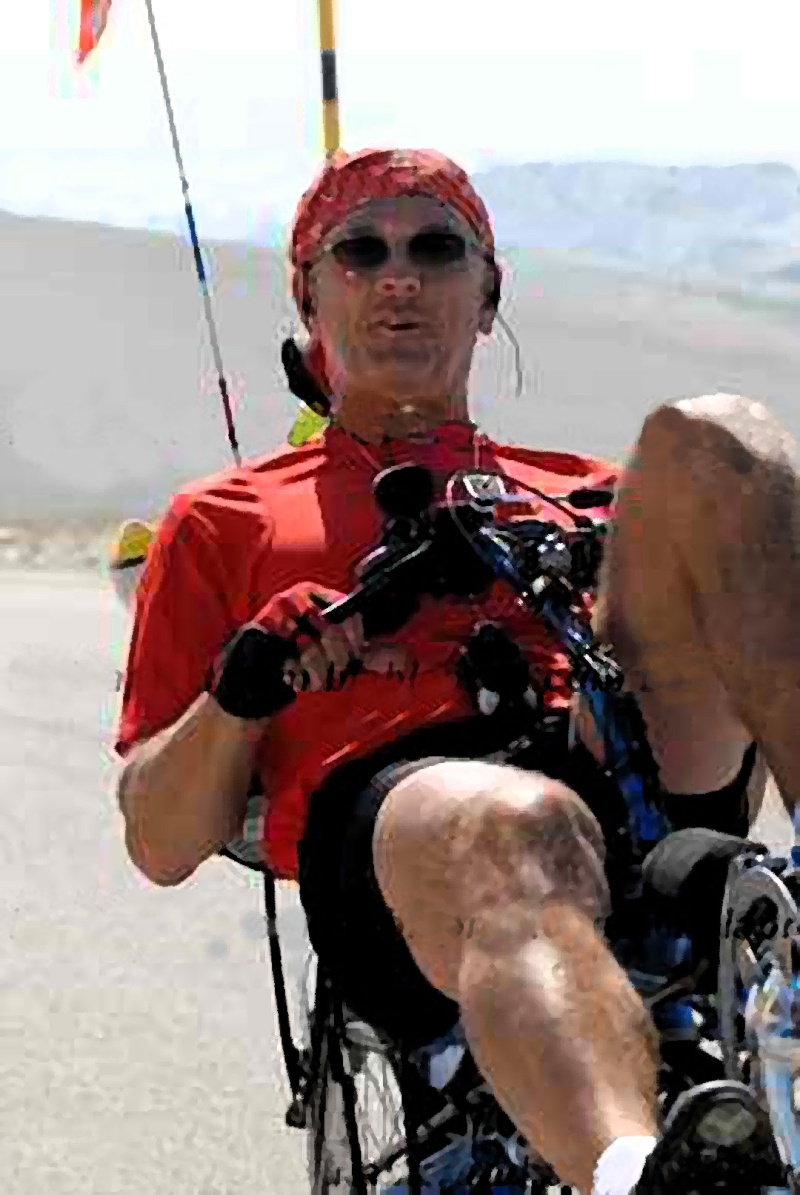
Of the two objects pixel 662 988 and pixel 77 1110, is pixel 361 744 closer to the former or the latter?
pixel 662 988

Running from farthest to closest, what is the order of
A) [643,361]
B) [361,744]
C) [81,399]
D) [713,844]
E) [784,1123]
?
1. [643,361]
2. [81,399]
3. [361,744]
4. [713,844]
5. [784,1123]

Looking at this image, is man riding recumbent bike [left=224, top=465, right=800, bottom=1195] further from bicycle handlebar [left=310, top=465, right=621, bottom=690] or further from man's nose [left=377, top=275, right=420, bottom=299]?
man's nose [left=377, top=275, right=420, bottom=299]

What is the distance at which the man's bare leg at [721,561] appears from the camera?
83.3 inches

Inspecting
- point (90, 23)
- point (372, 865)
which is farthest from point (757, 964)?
point (90, 23)

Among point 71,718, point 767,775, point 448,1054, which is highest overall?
point 767,775

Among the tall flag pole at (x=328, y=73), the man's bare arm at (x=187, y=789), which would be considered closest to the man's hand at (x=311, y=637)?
the man's bare arm at (x=187, y=789)

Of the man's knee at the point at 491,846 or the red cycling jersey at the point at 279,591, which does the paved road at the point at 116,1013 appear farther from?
the man's knee at the point at 491,846

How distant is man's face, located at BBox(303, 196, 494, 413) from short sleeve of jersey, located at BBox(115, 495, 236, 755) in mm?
325

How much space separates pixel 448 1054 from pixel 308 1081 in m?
0.37

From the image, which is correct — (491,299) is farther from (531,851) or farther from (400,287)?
(531,851)

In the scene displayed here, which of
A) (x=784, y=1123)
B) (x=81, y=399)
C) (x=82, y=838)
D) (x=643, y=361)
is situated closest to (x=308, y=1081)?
(x=784, y=1123)

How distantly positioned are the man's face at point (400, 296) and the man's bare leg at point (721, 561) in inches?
20.4

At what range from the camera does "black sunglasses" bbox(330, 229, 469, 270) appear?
2.71 meters

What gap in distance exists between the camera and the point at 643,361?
1527 cm
